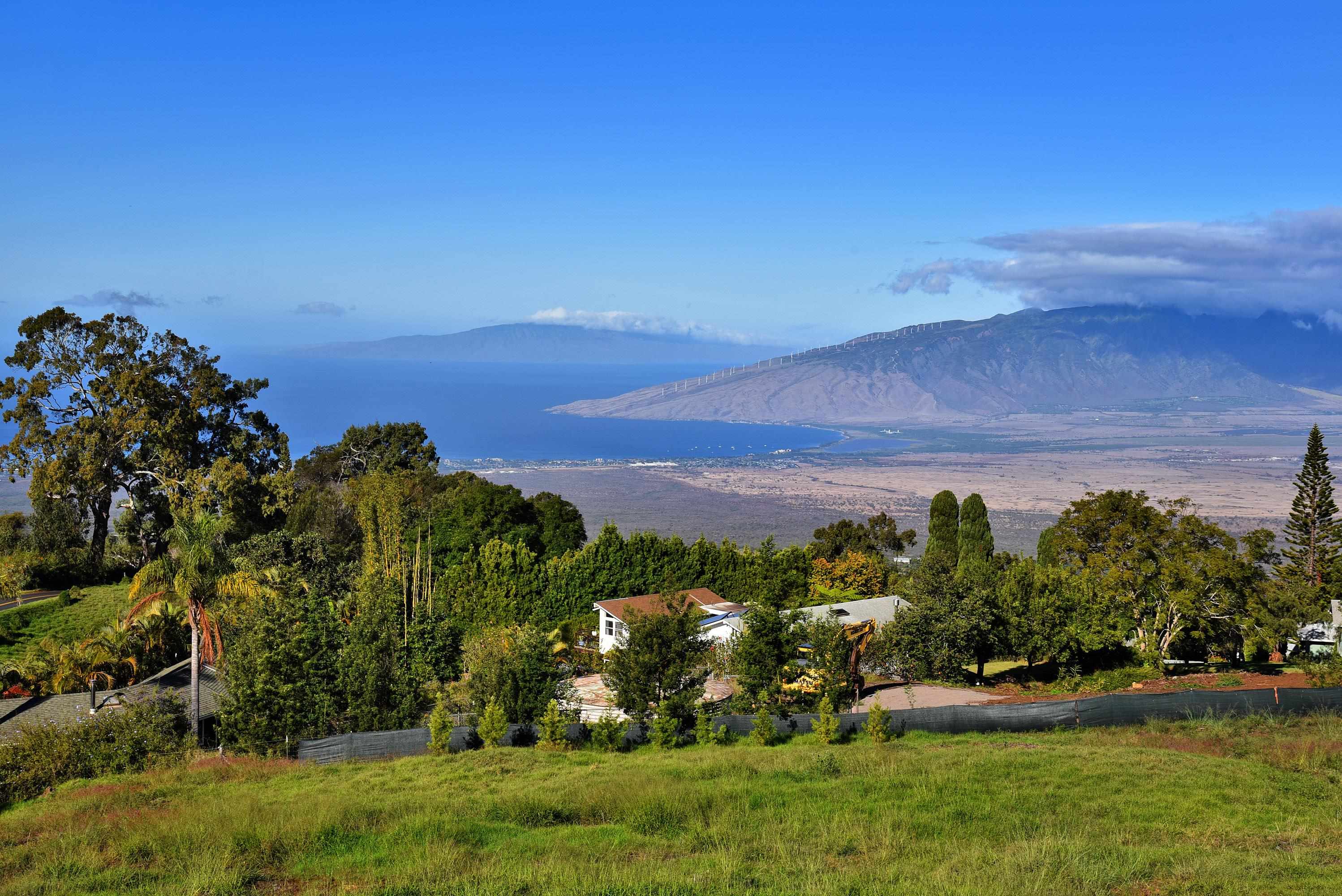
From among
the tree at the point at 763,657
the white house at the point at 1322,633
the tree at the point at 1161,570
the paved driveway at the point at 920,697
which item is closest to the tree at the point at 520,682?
the tree at the point at 763,657

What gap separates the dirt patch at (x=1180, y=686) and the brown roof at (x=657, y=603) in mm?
10357

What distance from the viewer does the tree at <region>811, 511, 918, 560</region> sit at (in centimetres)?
5253

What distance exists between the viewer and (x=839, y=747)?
20.7 m

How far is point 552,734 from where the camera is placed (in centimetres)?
2155

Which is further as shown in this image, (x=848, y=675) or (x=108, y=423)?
(x=108, y=423)

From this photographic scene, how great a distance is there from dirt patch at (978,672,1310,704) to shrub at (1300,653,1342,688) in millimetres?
354

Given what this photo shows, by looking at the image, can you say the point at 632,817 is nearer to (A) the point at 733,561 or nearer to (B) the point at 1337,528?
(A) the point at 733,561

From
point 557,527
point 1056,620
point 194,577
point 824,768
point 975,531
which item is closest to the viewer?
point 824,768

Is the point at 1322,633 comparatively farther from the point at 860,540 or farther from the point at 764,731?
the point at 764,731

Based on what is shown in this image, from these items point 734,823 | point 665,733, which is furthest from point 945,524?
point 734,823

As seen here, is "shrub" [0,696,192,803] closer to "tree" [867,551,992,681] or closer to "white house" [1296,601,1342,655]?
"tree" [867,551,992,681]

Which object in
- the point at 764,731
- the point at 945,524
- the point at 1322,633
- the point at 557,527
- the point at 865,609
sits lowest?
the point at 1322,633

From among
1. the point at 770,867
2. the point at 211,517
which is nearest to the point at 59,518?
the point at 211,517

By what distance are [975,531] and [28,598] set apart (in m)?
37.6
